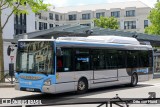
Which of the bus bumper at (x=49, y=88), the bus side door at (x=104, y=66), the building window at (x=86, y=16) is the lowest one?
the bus bumper at (x=49, y=88)

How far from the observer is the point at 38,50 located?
1559cm

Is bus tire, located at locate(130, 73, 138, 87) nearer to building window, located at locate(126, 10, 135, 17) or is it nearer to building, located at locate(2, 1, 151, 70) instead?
building, located at locate(2, 1, 151, 70)

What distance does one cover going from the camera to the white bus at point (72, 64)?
50.3 ft

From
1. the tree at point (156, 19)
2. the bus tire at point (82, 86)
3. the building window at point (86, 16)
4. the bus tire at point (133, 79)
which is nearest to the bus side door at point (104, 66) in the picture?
the bus tire at point (82, 86)

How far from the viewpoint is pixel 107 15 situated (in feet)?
316

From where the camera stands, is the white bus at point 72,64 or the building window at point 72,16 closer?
the white bus at point 72,64

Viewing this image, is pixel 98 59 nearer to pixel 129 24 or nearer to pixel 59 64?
pixel 59 64

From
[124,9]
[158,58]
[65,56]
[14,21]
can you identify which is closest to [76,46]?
[65,56]

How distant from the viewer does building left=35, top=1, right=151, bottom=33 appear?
94.4m

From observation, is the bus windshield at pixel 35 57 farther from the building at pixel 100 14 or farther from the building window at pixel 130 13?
the building window at pixel 130 13

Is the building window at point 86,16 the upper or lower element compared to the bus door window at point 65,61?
upper

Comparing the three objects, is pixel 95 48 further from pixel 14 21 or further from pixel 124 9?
pixel 124 9

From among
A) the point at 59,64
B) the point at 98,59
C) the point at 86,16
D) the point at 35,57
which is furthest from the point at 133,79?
the point at 86,16

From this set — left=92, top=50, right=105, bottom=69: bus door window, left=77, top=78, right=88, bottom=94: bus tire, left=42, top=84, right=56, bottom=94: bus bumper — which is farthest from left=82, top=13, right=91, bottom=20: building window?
left=42, top=84, right=56, bottom=94: bus bumper
